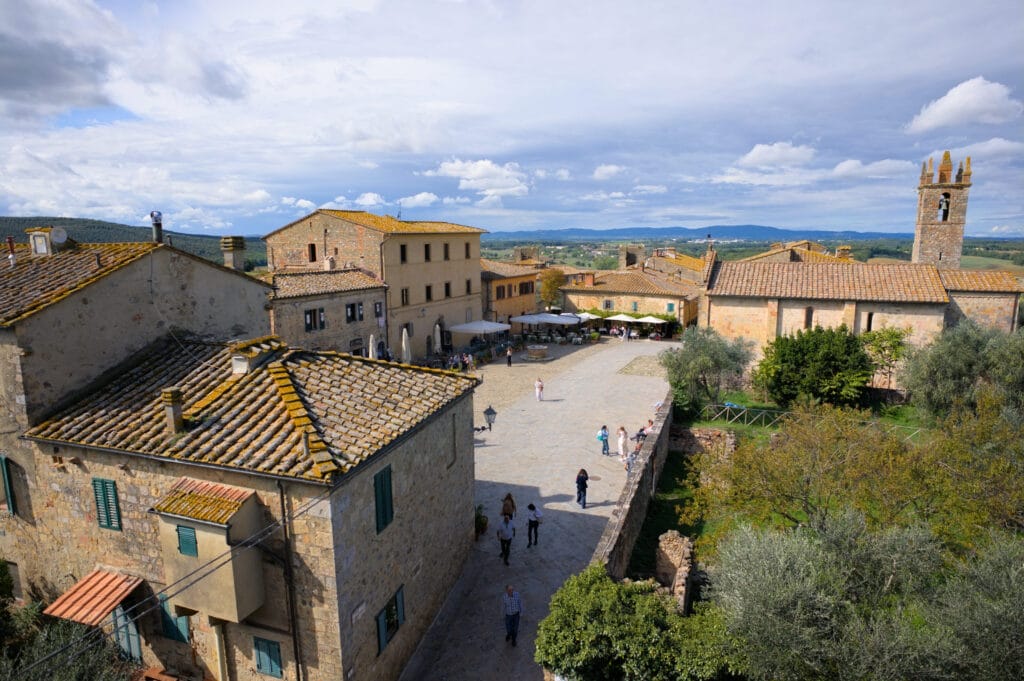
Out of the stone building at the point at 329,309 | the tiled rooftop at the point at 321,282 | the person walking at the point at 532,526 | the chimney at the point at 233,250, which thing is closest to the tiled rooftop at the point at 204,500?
the person walking at the point at 532,526

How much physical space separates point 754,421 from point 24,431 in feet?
72.9

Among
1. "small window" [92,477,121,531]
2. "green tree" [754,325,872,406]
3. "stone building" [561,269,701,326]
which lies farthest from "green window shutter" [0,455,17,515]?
"stone building" [561,269,701,326]

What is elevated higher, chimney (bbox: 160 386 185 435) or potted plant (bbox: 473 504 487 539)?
chimney (bbox: 160 386 185 435)

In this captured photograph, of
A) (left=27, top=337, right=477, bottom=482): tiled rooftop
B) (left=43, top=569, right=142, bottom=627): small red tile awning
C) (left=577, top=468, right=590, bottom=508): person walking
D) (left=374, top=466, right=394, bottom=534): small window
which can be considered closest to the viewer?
(left=27, top=337, right=477, bottom=482): tiled rooftop

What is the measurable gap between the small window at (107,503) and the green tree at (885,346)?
27.4 metres

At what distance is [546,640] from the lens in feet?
29.1

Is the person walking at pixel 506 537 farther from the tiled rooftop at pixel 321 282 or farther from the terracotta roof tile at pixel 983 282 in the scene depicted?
the terracotta roof tile at pixel 983 282

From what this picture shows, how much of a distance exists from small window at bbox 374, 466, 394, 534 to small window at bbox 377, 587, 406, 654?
152 centimetres

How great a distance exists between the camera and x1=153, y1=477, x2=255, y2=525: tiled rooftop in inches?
320

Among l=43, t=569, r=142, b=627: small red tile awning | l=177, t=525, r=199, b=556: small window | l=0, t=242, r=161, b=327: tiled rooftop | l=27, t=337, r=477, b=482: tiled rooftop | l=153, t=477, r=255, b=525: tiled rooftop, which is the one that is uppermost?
l=0, t=242, r=161, b=327: tiled rooftop

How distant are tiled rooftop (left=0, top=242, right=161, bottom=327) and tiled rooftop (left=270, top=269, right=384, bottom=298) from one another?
13753 mm

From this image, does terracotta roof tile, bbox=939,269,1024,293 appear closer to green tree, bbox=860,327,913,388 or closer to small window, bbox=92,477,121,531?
green tree, bbox=860,327,913,388

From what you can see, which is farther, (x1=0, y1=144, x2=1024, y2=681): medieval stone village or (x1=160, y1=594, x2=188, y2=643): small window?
(x1=160, y1=594, x2=188, y2=643): small window

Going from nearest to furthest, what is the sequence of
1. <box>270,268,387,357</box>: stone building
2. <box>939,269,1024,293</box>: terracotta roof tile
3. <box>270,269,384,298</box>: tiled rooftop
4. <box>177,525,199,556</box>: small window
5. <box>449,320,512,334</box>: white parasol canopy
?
<box>177,525,199,556</box>: small window → <box>270,268,387,357</box>: stone building → <box>939,269,1024,293</box>: terracotta roof tile → <box>270,269,384,298</box>: tiled rooftop → <box>449,320,512,334</box>: white parasol canopy
